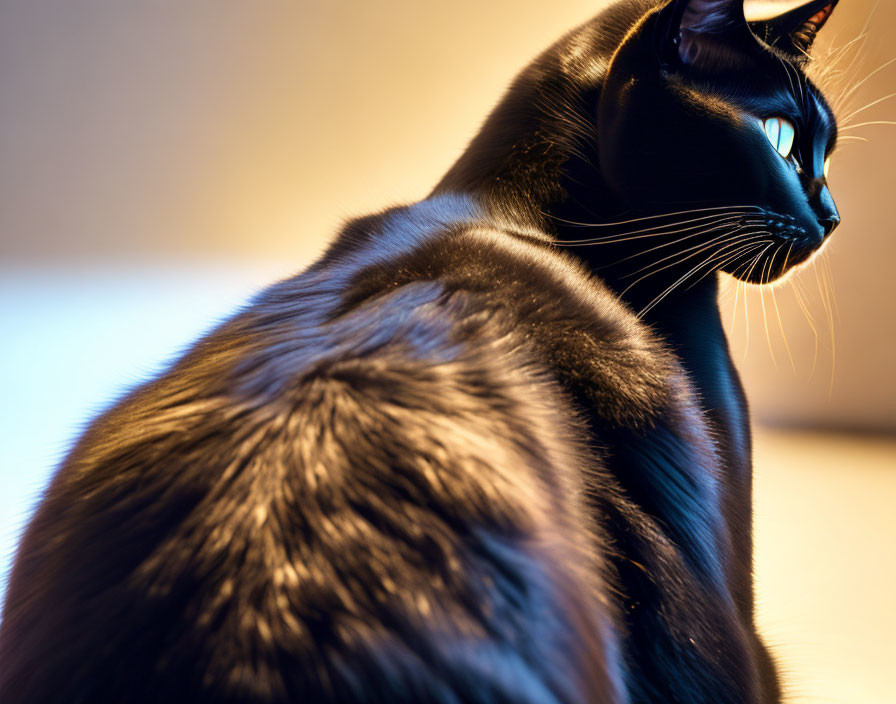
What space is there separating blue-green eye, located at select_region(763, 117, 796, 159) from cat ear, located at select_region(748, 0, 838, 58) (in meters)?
0.05

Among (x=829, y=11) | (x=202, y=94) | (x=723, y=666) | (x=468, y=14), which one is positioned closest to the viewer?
(x=723, y=666)

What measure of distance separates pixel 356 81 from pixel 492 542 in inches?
37.9

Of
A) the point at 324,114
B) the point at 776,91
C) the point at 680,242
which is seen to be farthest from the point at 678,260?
the point at 324,114

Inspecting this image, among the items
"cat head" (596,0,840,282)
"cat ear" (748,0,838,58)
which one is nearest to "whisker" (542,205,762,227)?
"cat head" (596,0,840,282)

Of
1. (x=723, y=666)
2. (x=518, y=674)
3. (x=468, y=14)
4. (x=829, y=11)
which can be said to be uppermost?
(x=468, y=14)

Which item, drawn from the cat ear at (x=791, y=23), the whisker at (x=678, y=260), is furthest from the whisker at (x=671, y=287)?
the cat ear at (x=791, y=23)

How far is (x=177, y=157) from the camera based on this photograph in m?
1.16

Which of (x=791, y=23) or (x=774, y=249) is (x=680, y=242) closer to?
(x=774, y=249)

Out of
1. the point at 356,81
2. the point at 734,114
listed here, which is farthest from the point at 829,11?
the point at 356,81

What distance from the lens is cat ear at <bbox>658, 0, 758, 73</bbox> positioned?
375 millimetres

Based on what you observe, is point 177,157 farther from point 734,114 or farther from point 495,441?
point 495,441

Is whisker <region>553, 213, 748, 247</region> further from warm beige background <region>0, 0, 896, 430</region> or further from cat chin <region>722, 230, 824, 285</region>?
warm beige background <region>0, 0, 896, 430</region>

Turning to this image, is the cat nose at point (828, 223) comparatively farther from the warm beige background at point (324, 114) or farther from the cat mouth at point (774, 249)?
the warm beige background at point (324, 114)

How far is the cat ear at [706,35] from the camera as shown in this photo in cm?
38
